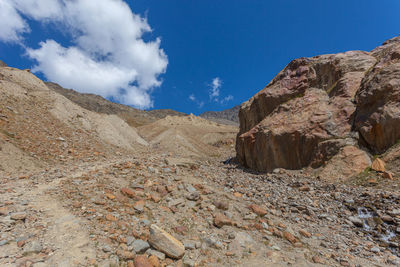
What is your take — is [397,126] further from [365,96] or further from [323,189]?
[323,189]

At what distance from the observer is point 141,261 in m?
4.58

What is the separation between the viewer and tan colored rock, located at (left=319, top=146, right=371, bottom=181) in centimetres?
1161

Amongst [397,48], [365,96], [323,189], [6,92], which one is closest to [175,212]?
[323,189]

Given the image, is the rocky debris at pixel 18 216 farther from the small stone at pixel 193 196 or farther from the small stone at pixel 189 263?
the small stone at pixel 193 196

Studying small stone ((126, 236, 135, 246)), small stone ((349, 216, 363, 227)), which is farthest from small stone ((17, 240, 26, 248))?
small stone ((349, 216, 363, 227))

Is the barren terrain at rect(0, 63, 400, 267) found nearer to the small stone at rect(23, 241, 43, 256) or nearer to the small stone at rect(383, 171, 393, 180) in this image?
the small stone at rect(23, 241, 43, 256)

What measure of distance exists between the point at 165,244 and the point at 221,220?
243cm

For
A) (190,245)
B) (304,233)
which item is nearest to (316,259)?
(304,233)

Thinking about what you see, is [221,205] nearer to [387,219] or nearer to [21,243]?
[21,243]

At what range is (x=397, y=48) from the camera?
1403cm

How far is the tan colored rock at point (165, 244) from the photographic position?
5031mm

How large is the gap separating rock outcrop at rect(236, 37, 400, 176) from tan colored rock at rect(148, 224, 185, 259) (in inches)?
494

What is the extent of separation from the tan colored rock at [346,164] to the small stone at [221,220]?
28.6 ft

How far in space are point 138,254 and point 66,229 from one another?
A: 7.07 ft
